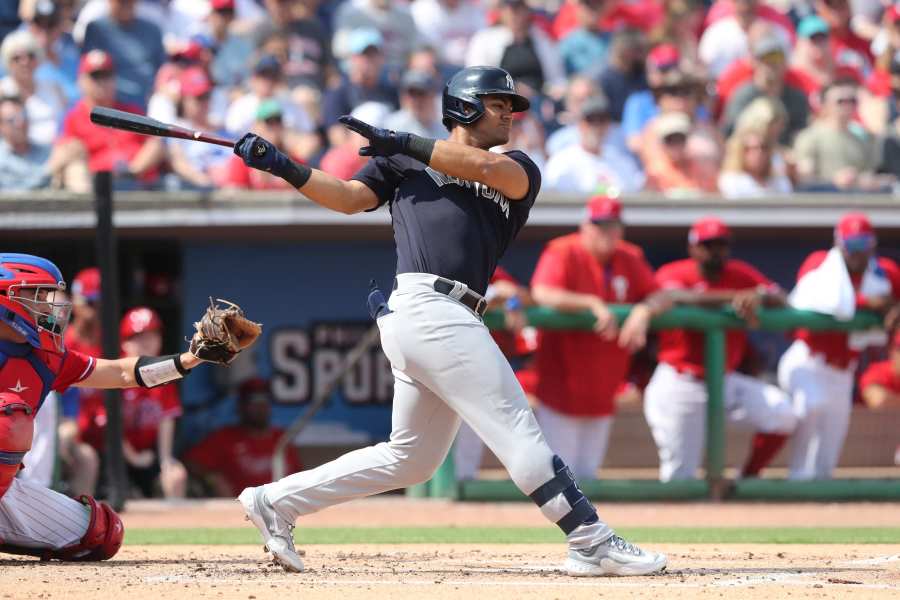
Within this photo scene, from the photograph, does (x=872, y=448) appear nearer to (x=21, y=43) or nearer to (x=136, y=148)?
(x=136, y=148)

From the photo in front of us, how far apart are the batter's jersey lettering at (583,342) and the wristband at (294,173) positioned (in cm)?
361

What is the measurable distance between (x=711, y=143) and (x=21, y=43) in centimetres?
448

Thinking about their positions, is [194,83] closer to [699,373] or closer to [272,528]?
[699,373]

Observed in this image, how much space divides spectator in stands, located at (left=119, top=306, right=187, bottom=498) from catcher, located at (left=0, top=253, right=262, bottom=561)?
3.17 m

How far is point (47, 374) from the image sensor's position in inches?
190

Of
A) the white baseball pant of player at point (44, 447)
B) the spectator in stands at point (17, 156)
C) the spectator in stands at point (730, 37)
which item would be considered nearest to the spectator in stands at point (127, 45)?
the spectator in stands at point (17, 156)

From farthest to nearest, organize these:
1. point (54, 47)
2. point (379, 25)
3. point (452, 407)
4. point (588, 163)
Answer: point (379, 25) → point (54, 47) → point (588, 163) → point (452, 407)

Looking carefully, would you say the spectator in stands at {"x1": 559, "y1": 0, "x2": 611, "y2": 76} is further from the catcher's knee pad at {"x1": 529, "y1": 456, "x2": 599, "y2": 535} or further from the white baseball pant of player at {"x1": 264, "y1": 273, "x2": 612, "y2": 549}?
the catcher's knee pad at {"x1": 529, "y1": 456, "x2": 599, "y2": 535}

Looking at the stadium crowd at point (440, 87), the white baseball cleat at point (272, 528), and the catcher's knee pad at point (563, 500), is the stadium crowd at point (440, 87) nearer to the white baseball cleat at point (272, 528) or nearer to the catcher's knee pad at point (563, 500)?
the white baseball cleat at point (272, 528)

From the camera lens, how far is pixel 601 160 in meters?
9.31

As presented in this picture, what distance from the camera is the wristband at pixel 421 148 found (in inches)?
172

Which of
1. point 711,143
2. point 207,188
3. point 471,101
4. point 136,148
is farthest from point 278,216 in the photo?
point 471,101

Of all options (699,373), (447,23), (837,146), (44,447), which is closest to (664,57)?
(837,146)

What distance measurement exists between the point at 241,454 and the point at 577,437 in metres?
2.21
